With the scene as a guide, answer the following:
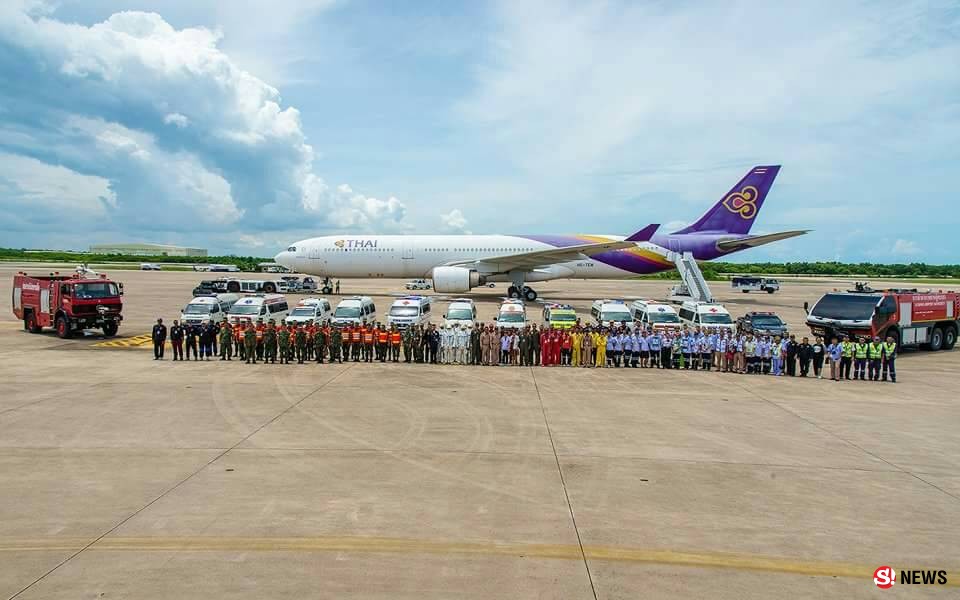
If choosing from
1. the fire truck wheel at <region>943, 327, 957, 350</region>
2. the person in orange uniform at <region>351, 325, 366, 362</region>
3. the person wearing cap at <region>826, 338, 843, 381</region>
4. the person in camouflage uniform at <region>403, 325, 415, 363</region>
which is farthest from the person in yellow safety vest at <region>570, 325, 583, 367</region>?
the fire truck wheel at <region>943, 327, 957, 350</region>

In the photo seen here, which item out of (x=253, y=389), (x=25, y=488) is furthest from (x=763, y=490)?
(x=253, y=389)

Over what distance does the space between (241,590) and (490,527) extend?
2992mm

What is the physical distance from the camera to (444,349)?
2112 cm

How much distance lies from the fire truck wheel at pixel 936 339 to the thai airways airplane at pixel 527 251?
60.5 ft

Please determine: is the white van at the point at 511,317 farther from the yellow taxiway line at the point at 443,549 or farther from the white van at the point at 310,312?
the yellow taxiway line at the point at 443,549

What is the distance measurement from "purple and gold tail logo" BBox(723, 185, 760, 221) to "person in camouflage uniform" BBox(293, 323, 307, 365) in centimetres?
3649

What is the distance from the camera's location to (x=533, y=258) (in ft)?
138

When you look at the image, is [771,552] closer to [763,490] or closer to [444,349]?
[763,490]

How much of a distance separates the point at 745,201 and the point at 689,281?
34.2 feet

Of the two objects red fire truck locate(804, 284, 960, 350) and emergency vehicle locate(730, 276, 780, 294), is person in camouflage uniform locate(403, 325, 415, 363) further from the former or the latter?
emergency vehicle locate(730, 276, 780, 294)

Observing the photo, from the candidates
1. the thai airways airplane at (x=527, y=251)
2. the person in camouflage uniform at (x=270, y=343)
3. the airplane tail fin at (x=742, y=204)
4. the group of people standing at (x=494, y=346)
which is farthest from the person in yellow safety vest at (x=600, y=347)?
the airplane tail fin at (x=742, y=204)

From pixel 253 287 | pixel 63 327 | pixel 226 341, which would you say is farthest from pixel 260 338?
pixel 253 287

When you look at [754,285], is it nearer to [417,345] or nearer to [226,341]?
[417,345]

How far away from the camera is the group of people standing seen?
66.6 feet
